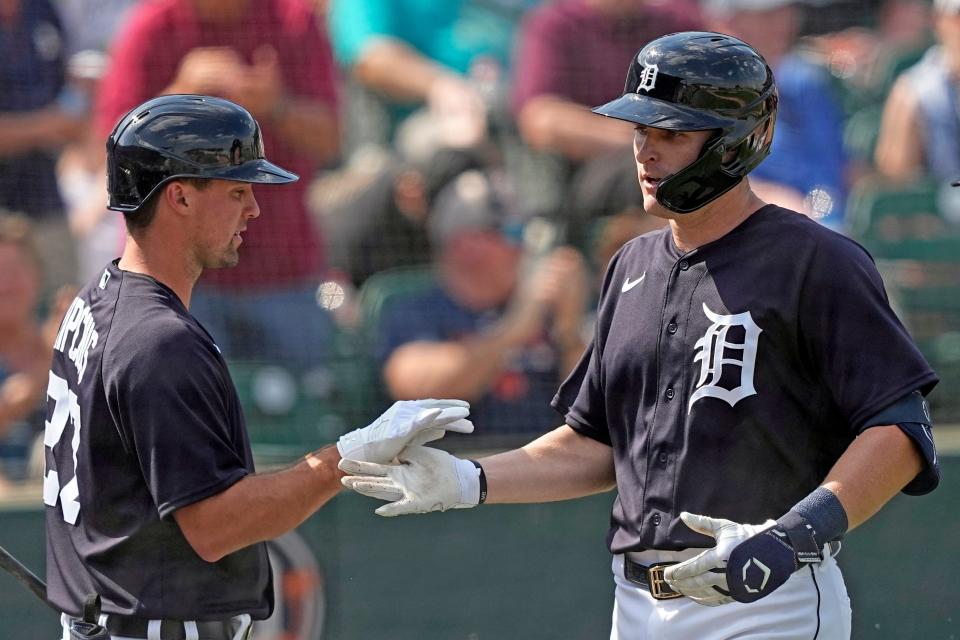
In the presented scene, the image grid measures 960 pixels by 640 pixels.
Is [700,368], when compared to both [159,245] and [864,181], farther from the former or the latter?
[864,181]

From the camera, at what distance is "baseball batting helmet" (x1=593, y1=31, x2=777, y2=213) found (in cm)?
291

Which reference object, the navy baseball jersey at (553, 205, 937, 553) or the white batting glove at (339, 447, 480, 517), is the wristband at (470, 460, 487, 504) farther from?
the navy baseball jersey at (553, 205, 937, 553)

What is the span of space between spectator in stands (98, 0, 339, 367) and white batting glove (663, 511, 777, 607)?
Answer: 9.43 ft

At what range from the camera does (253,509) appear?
2723mm

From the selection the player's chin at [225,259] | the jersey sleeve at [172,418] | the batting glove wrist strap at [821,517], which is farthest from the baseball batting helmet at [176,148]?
the batting glove wrist strap at [821,517]

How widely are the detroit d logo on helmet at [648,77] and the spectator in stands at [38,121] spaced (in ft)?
10.4

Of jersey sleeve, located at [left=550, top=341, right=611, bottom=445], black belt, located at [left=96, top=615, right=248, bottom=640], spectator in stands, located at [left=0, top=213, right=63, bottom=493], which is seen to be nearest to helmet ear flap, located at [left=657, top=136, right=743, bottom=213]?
jersey sleeve, located at [left=550, top=341, right=611, bottom=445]

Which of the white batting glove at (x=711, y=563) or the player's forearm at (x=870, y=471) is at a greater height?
the player's forearm at (x=870, y=471)

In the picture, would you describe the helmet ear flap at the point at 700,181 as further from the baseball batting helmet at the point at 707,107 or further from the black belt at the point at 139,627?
the black belt at the point at 139,627

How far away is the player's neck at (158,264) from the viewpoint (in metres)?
2.91

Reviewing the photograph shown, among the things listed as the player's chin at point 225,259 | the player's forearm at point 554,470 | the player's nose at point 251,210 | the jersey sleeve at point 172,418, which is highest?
the player's nose at point 251,210

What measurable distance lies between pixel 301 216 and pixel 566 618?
1.93 m

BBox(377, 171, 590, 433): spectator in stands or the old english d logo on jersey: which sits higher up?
the old english d logo on jersey

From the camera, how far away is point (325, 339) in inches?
210
